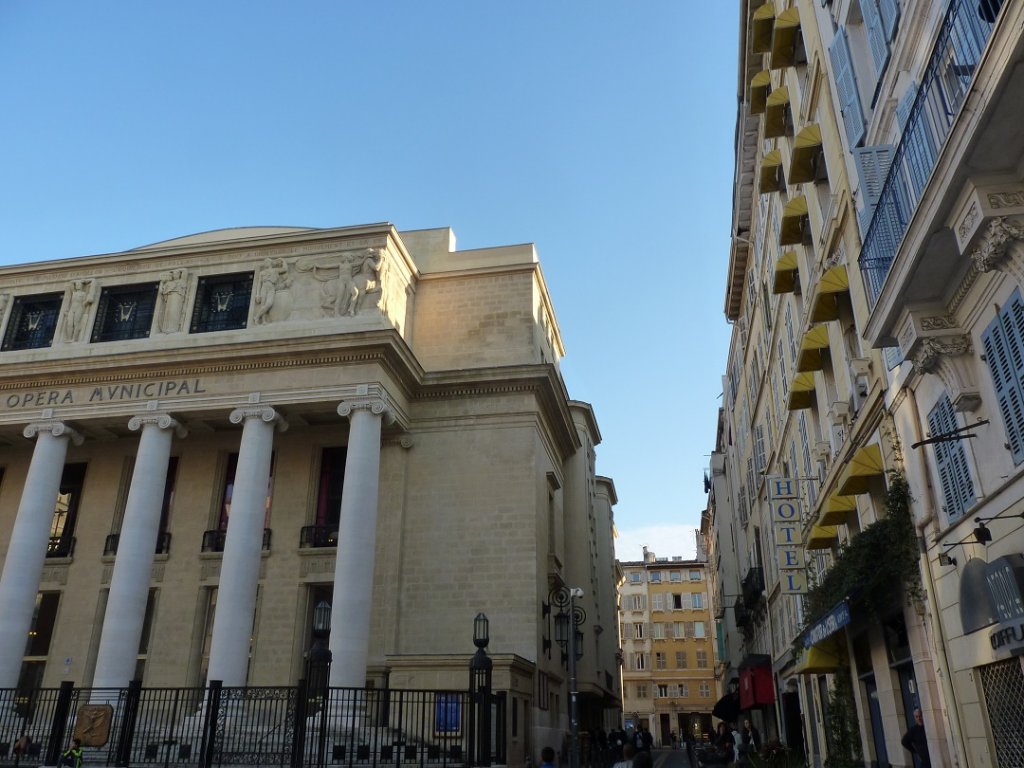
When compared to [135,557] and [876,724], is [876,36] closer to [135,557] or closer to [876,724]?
[876,724]

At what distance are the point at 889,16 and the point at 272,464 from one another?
21.5 m

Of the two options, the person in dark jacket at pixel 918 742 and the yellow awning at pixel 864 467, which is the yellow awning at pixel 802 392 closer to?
the yellow awning at pixel 864 467

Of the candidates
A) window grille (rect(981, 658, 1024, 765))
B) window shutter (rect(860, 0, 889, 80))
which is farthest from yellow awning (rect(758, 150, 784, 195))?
window grille (rect(981, 658, 1024, 765))

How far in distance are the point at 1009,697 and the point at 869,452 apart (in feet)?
14.9

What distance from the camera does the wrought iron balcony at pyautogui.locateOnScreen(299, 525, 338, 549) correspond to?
25094mm

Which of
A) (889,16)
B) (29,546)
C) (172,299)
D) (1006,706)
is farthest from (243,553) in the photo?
(889,16)

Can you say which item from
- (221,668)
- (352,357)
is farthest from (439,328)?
(221,668)

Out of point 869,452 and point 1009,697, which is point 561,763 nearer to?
point 869,452

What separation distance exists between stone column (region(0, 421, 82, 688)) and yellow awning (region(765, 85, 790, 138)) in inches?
863

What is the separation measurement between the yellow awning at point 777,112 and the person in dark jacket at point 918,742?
12.9 metres

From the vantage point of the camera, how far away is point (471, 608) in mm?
24000

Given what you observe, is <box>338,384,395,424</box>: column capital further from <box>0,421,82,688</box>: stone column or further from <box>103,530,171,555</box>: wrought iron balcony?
<box>0,421,82,688</box>: stone column

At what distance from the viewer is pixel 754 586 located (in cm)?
3048

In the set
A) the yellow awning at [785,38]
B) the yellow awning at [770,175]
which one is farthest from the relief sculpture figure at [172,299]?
the yellow awning at [785,38]
